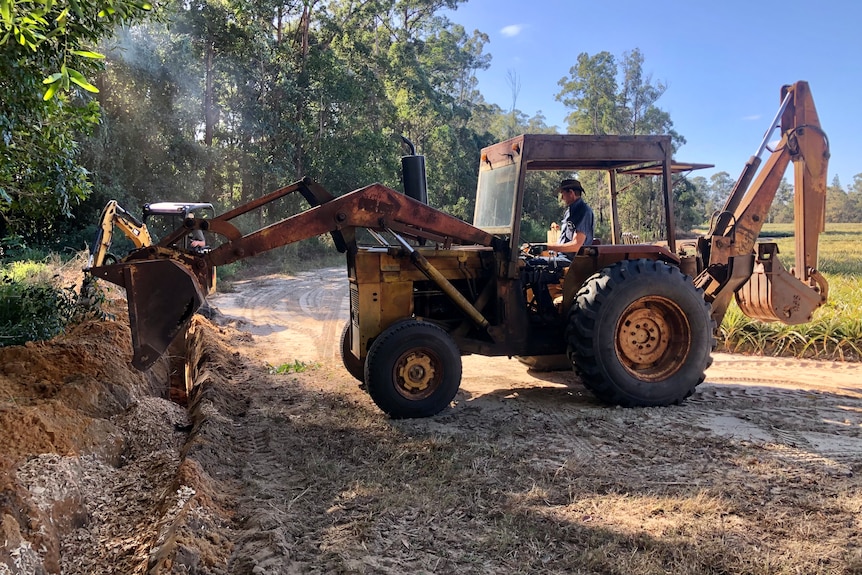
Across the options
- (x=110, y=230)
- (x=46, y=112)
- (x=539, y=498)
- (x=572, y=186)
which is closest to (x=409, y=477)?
(x=539, y=498)

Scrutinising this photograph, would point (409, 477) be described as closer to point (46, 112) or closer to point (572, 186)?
point (572, 186)

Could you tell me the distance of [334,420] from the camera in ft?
16.2

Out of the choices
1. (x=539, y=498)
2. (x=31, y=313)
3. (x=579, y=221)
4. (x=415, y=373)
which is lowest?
(x=539, y=498)

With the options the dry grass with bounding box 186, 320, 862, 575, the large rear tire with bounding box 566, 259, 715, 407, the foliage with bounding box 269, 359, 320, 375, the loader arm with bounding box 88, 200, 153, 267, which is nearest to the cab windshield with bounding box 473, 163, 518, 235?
the large rear tire with bounding box 566, 259, 715, 407

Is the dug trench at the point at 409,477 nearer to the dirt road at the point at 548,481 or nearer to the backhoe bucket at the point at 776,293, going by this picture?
the dirt road at the point at 548,481

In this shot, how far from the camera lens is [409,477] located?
373cm

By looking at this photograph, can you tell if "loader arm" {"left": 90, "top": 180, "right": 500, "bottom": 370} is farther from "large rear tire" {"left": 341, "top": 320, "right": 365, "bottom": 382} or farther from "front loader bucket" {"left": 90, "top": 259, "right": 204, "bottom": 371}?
"large rear tire" {"left": 341, "top": 320, "right": 365, "bottom": 382}

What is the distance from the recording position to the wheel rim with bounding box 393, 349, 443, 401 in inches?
191

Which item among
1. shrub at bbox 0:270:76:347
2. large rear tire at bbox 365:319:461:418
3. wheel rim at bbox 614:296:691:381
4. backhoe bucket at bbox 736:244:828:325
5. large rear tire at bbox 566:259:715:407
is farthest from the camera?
backhoe bucket at bbox 736:244:828:325

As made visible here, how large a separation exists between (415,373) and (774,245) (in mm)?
4116

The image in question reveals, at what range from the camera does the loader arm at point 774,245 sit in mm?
6113

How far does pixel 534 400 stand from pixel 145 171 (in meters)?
17.2

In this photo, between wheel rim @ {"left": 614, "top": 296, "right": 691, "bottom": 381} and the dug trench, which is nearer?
the dug trench

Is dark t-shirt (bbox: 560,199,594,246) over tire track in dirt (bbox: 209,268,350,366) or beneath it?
over
